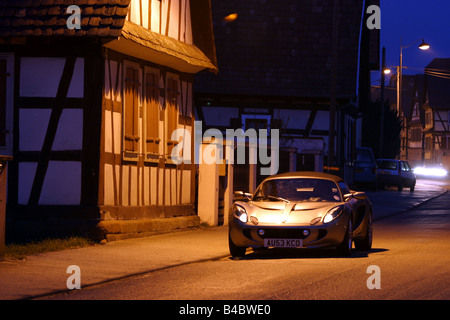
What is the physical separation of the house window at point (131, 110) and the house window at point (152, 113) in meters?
0.53

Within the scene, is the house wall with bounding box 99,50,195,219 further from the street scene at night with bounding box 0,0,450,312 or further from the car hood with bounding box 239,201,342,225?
the car hood with bounding box 239,201,342,225

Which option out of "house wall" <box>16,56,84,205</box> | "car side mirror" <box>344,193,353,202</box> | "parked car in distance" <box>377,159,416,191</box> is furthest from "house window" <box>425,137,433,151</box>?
"car side mirror" <box>344,193,353,202</box>

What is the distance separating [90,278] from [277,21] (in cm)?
A: 2971

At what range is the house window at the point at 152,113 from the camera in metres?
21.2

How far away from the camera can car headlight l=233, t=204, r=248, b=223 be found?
15.8 meters

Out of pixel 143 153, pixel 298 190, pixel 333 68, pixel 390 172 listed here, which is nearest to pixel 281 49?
pixel 333 68

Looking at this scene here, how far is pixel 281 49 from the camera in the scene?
1592 inches

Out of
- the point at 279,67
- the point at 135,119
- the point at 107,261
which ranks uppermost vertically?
the point at 279,67

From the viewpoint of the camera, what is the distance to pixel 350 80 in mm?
40031

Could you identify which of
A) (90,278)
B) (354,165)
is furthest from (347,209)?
(354,165)

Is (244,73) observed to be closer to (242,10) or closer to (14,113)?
(242,10)

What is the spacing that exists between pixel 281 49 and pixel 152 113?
19.7m

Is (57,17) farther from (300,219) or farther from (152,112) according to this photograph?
(300,219)
